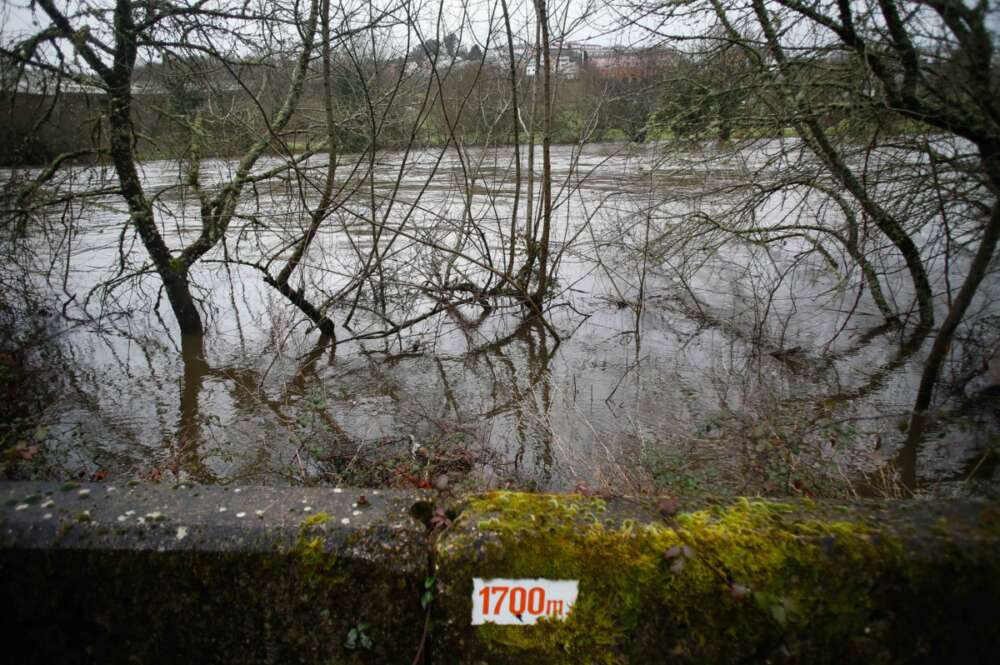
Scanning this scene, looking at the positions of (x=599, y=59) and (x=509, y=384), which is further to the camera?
(x=599, y=59)

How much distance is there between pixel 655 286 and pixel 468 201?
139 inches

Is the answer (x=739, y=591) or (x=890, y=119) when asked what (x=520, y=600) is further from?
(x=890, y=119)

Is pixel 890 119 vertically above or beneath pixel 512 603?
above

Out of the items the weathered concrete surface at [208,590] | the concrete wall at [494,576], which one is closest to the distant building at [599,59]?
the concrete wall at [494,576]

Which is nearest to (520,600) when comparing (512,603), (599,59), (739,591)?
(512,603)

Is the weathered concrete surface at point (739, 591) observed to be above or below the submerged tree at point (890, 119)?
below

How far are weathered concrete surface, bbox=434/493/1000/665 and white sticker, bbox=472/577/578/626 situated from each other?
0.07ft

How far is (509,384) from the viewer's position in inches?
247

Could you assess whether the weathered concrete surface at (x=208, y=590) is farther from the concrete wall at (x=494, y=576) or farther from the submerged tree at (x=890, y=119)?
the submerged tree at (x=890, y=119)

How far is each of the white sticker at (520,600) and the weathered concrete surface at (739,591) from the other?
0.9 inches

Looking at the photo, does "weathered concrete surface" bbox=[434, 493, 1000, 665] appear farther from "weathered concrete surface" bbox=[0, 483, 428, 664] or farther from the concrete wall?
"weathered concrete surface" bbox=[0, 483, 428, 664]

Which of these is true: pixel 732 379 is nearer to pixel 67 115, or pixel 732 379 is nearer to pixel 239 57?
pixel 239 57

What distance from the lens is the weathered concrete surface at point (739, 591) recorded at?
1731 millimetres

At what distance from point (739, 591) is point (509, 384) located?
4.62 m
